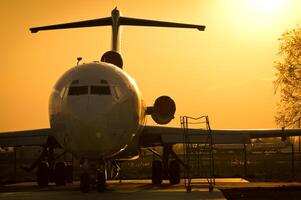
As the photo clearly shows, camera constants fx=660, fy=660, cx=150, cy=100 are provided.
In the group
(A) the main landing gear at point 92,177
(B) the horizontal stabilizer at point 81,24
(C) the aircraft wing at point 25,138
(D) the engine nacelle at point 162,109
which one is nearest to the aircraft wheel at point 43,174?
(C) the aircraft wing at point 25,138

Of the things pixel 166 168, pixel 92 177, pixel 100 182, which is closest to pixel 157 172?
pixel 166 168

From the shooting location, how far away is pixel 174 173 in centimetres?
2372

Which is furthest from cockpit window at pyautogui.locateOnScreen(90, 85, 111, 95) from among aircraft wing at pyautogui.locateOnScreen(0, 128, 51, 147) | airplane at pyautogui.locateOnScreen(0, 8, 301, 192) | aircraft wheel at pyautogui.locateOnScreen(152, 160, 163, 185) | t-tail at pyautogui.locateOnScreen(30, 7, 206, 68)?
t-tail at pyautogui.locateOnScreen(30, 7, 206, 68)

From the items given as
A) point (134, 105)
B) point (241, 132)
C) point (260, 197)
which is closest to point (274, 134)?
point (241, 132)

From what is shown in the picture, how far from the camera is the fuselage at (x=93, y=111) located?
1650 centimetres

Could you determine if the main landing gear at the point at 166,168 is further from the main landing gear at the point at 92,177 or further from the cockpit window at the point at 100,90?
the cockpit window at the point at 100,90

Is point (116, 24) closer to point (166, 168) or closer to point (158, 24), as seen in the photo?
point (158, 24)

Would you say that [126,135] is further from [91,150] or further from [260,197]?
[260,197]

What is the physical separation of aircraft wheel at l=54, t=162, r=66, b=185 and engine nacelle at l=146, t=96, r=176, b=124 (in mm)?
3731

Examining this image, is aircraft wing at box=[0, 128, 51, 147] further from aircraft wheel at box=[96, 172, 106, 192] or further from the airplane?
aircraft wheel at box=[96, 172, 106, 192]

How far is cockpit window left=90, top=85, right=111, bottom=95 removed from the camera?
17234 mm

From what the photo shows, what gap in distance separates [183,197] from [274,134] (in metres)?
9.86

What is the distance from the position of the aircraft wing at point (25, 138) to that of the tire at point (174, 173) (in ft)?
15.8

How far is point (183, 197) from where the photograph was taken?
51.4 feet
